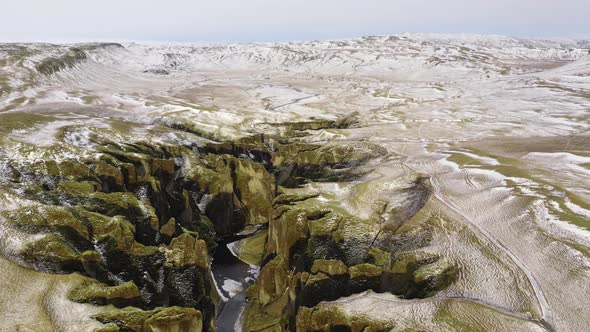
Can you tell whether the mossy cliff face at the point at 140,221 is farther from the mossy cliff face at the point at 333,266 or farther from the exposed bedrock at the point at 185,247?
the mossy cliff face at the point at 333,266

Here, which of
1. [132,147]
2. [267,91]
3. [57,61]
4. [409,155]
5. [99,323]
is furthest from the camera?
[267,91]

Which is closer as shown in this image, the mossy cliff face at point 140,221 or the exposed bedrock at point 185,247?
the mossy cliff face at point 140,221

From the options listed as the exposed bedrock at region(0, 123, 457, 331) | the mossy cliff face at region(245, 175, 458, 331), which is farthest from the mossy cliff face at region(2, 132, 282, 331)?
the mossy cliff face at region(245, 175, 458, 331)

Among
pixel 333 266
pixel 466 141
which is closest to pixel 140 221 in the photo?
pixel 333 266

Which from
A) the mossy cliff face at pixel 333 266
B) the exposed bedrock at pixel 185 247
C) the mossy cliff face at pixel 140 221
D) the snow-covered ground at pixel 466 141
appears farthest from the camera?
the mossy cliff face at pixel 333 266

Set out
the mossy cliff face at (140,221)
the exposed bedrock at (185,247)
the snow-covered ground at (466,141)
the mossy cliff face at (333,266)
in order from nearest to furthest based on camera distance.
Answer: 1. the snow-covered ground at (466,141)
2. the mossy cliff face at (140,221)
3. the exposed bedrock at (185,247)
4. the mossy cliff face at (333,266)

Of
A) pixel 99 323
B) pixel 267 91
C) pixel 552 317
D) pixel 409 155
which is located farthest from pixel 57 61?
pixel 552 317

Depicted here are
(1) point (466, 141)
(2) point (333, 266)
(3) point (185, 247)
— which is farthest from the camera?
(1) point (466, 141)

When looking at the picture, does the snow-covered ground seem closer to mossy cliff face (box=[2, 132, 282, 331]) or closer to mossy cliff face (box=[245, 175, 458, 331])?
mossy cliff face (box=[245, 175, 458, 331])

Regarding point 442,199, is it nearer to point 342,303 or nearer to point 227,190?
point 342,303

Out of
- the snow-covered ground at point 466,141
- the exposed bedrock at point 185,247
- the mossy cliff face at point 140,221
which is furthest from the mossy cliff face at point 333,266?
the mossy cliff face at point 140,221

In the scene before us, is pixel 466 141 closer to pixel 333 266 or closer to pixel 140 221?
pixel 333 266
